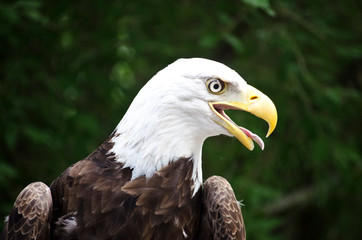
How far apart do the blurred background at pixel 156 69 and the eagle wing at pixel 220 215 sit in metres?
2.02

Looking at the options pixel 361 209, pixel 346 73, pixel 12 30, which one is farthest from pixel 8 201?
pixel 346 73

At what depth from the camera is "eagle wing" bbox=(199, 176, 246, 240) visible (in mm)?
3330

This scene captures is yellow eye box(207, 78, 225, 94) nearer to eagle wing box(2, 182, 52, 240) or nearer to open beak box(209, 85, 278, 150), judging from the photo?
open beak box(209, 85, 278, 150)

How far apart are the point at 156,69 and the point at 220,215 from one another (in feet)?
9.86

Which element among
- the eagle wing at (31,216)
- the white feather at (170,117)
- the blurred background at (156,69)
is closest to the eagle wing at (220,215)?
the white feather at (170,117)

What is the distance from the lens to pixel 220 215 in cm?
336

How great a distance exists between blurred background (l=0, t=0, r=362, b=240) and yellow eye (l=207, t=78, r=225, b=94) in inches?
78.8

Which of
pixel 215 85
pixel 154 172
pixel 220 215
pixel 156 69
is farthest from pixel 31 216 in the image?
pixel 156 69

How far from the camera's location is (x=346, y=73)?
7.54 metres

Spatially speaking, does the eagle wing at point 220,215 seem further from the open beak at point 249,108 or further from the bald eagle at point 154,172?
the open beak at point 249,108

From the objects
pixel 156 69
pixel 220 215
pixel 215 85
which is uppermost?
pixel 215 85

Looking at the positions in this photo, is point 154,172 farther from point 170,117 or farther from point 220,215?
point 220,215

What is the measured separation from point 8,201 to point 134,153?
270 centimetres

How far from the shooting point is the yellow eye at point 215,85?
3.22 metres
